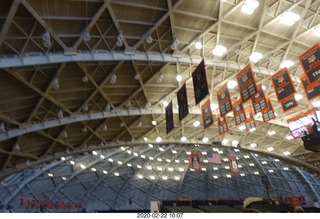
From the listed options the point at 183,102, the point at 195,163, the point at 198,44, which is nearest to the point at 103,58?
the point at 183,102

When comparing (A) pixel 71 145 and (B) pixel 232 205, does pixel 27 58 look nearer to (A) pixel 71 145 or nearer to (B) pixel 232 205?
(A) pixel 71 145

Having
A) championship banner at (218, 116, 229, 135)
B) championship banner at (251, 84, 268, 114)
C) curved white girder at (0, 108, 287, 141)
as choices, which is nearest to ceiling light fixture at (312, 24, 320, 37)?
championship banner at (251, 84, 268, 114)

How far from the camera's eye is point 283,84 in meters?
15.8

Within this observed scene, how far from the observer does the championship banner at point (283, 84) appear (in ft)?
50.1

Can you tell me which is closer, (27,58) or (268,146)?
(27,58)

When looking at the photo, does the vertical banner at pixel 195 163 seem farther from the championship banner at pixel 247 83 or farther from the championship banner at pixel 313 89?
the championship banner at pixel 313 89

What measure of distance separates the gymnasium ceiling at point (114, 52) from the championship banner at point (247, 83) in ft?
9.69

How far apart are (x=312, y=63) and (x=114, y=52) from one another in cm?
1092

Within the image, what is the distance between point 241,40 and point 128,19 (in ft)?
26.5

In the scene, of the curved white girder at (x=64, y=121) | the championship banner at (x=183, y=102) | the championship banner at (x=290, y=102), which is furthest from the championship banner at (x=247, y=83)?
the curved white girder at (x=64, y=121)

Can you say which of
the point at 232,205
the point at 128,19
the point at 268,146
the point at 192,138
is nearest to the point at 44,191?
the point at 192,138

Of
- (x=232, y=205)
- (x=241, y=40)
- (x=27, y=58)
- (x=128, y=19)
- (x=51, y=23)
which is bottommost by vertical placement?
(x=232, y=205)

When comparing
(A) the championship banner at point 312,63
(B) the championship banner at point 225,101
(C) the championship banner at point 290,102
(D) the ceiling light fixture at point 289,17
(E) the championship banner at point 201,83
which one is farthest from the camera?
(B) the championship banner at point 225,101

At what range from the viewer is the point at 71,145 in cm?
2866
